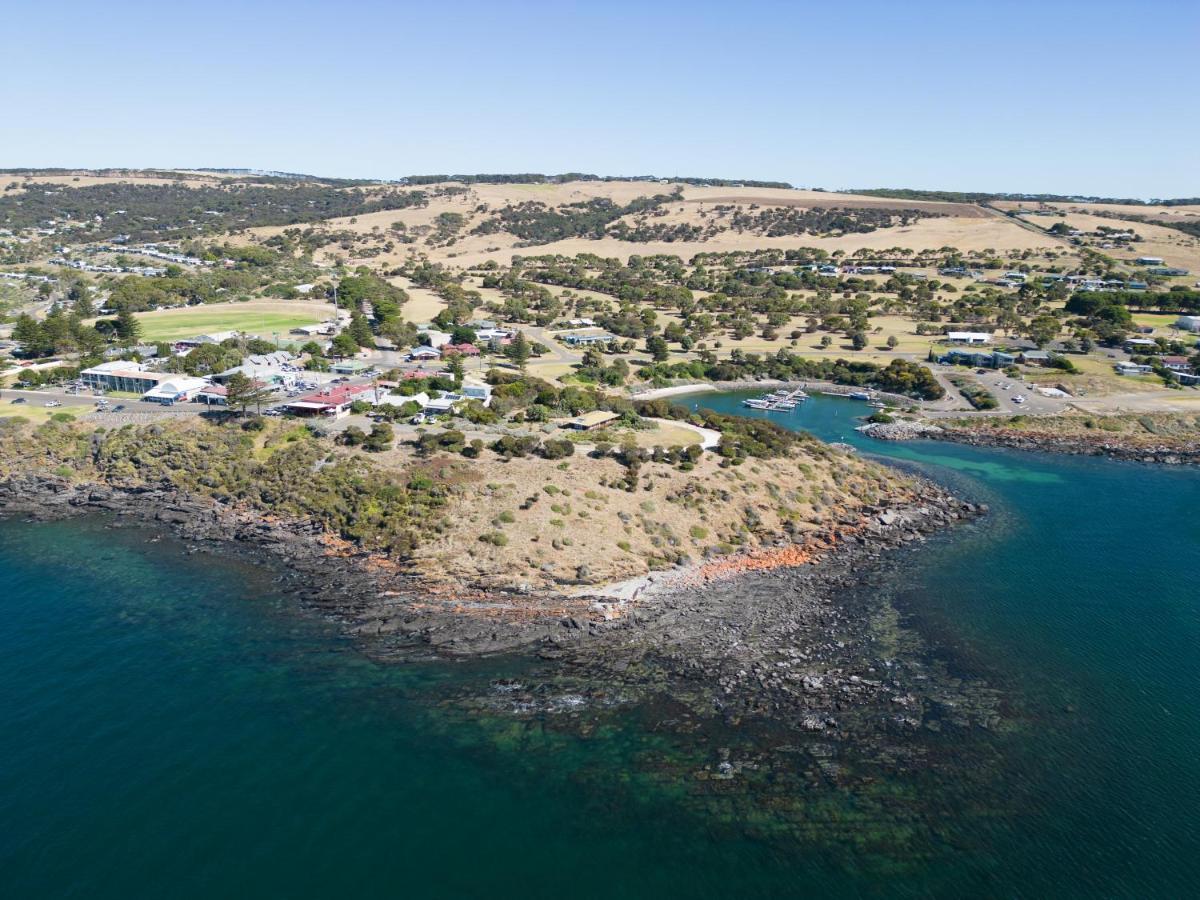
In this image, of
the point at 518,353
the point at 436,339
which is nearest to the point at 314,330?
the point at 436,339

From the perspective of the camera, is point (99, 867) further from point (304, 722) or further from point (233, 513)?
point (233, 513)

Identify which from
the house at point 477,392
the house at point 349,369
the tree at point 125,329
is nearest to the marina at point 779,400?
the house at point 477,392

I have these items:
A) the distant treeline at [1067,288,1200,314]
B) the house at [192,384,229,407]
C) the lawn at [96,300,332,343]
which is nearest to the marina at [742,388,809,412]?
the house at [192,384,229,407]

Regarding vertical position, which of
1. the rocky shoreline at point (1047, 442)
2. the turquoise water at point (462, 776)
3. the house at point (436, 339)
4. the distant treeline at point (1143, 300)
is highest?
the distant treeline at point (1143, 300)

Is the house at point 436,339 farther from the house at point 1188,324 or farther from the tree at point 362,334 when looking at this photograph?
the house at point 1188,324

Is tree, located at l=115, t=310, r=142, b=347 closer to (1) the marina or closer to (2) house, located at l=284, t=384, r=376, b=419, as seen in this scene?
(2) house, located at l=284, t=384, r=376, b=419
